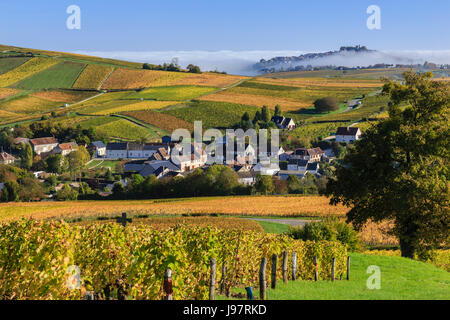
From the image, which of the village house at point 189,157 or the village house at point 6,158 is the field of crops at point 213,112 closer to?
the village house at point 189,157

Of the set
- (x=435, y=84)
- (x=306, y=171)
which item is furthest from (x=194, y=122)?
(x=435, y=84)

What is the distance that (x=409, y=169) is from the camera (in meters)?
29.1

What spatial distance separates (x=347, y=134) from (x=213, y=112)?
46382 millimetres

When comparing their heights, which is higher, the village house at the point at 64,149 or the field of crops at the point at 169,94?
the field of crops at the point at 169,94

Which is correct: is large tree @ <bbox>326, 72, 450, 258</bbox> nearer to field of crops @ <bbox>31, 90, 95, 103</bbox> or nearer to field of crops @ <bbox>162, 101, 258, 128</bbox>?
field of crops @ <bbox>162, 101, 258, 128</bbox>

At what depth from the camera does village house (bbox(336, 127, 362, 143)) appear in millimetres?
137875

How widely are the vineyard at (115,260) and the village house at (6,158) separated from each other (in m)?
117

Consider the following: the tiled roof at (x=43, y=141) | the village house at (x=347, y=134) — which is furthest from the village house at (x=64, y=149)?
Answer: the village house at (x=347, y=134)

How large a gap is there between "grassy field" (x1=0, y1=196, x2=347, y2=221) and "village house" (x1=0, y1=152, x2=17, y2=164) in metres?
61.4

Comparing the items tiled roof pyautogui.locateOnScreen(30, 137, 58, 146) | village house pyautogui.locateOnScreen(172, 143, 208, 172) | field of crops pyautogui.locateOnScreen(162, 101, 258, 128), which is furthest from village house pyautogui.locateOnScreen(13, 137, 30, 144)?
field of crops pyautogui.locateOnScreen(162, 101, 258, 128)

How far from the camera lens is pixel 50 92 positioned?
190 meters

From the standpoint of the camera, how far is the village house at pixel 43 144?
441ft

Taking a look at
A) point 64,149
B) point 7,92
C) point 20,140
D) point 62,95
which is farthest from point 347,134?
point 7,92
